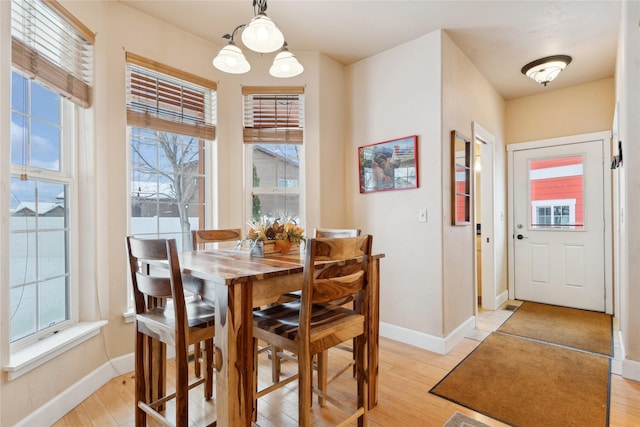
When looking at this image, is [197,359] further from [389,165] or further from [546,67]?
[546,67]

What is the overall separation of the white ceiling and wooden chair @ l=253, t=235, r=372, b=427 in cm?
196

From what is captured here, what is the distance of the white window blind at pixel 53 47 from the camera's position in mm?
1661

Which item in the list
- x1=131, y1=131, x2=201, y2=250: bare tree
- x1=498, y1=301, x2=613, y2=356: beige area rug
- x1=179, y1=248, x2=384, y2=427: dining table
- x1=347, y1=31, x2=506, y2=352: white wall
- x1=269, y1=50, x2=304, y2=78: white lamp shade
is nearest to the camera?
x1=179, y1=248, x2=384, y2=427: dining table

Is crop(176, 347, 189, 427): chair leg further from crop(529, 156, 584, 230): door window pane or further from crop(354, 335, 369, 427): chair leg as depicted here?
crop(529, 156, 584, 230): door window pane

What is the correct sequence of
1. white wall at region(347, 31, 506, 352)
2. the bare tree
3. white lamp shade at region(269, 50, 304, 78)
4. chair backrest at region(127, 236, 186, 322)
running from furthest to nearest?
white wall at region(347, 31, 506, 352) → the bare tree → white lamp shade at region(269, 50, 304, 78) → chair backrest at region(127, 236, 186, 322)

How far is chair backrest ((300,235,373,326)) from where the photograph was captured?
129 centimetres

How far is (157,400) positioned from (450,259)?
236cm

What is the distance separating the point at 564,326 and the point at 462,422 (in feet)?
7.46

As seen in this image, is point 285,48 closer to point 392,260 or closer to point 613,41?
point 392,260

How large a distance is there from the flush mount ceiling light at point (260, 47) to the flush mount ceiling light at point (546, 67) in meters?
2.70

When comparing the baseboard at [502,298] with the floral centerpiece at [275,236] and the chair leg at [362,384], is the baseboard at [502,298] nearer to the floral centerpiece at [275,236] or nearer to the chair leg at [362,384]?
the chair leg at [362,384]

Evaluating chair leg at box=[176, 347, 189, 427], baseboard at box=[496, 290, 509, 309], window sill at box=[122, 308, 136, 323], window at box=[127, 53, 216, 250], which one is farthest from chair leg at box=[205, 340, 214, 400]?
baseboard at box=[496, 290, 509, 309]

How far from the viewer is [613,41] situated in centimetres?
282

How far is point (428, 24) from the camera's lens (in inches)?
101
